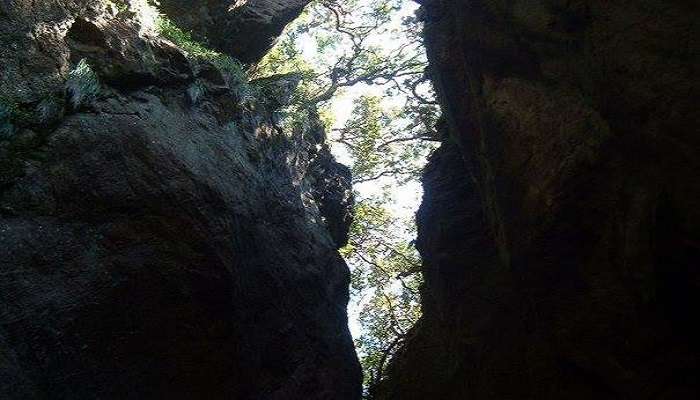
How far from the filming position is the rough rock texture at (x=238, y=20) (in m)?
15.0

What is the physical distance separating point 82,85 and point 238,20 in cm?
923

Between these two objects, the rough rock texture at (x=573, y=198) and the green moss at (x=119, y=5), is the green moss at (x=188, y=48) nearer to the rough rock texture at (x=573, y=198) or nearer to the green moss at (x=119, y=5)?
the green moss at (x=119, y=5)

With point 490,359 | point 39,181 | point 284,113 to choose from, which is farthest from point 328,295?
point 39,181

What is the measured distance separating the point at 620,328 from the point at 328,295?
691cm

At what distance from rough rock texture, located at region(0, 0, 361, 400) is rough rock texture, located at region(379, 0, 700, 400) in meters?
3.99

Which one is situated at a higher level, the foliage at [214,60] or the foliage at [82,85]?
the foliage at [214,60]

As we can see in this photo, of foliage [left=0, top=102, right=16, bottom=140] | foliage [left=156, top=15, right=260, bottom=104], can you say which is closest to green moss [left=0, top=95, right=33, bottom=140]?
foliage [left=0, top=102, right=16, bottom=140]

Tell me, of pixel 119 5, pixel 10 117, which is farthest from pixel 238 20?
pixel 10 117

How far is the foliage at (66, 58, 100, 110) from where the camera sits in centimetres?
747

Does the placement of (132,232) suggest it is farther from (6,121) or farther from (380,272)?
(380,272)

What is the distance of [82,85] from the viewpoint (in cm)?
767

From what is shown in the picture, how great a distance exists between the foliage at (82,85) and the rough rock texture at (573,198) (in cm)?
606

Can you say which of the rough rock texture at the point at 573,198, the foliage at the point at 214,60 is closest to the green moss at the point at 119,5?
the foliage at the point at 214,60

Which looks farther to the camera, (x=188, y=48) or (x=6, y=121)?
(x=188, y=48)
